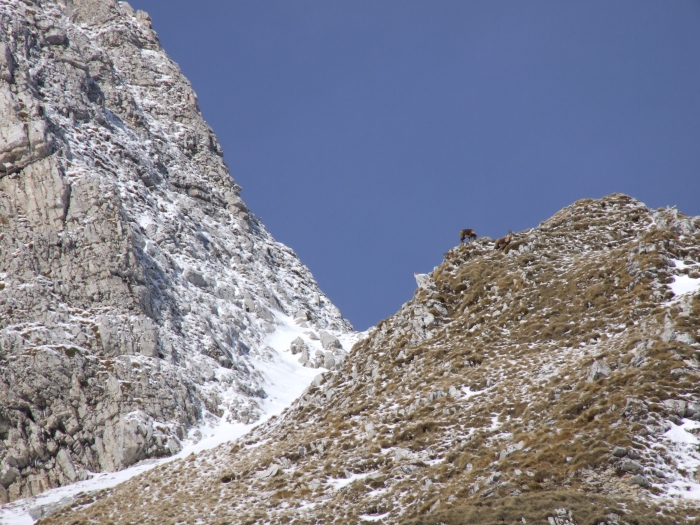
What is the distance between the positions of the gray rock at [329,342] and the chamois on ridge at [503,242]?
156 feet

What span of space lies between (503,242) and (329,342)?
49054 millimetres

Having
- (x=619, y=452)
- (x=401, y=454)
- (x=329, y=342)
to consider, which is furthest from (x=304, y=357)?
(x=619, y=452)

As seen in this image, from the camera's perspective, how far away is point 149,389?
74.7m

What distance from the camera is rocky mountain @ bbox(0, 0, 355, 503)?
6906 centimetres

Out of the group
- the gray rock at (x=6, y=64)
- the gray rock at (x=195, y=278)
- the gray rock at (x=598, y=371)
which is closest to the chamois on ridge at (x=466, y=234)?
the gray rock at (x=598, y=371)

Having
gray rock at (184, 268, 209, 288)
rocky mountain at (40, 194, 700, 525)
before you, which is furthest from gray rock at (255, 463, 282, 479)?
gray rock at (184, 268, 209, 288)

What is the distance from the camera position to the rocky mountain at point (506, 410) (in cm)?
2764

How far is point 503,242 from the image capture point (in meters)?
64.8

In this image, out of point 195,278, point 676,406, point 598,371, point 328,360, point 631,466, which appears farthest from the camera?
point 195,278

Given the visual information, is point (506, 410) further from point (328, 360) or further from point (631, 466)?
point (328, 360)

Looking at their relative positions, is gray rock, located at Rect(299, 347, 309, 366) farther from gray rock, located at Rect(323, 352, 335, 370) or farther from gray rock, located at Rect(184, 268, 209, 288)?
gray rock, located at Rect(184, 268, 209, 288)

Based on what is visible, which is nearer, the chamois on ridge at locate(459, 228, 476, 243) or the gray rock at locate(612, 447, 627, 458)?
the gray rock at locate(612, 447, 627, 458)

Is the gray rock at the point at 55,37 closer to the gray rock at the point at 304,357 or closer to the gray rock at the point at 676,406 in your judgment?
the gray rock at the point at 304,357

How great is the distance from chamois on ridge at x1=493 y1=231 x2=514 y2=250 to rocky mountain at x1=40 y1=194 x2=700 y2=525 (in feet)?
3.02
